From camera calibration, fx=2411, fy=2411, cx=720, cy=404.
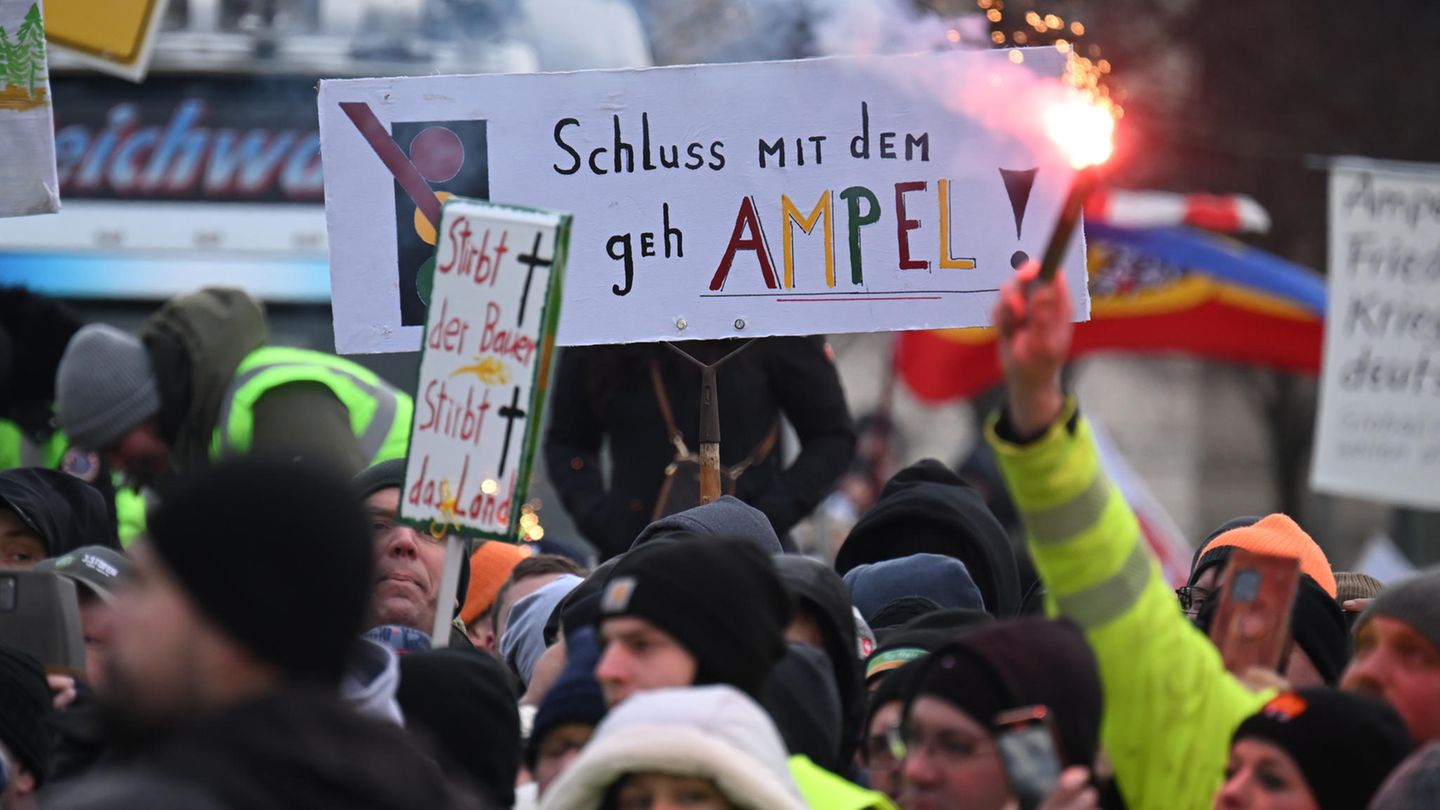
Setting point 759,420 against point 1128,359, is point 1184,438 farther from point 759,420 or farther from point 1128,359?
point 759,420

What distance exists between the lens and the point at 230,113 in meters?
10.3

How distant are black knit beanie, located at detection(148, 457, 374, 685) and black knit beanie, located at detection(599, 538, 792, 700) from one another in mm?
1023

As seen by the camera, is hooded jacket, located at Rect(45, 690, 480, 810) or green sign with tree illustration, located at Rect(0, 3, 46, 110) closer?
hooded jacket, located at Rect(45, 690, 480, 810)

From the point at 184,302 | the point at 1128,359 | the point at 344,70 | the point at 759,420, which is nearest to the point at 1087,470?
the point at 759,420

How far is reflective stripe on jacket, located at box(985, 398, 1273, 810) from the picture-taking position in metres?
3.57

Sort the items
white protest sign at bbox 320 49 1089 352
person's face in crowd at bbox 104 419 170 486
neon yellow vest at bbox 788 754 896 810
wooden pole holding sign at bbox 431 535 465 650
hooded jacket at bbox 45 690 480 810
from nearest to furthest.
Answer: hooded jacket at bbox 45 690 480 810, neon yellow vest at bbox 788 754 896 810, wooden pole holding sign at bbox 431 535 465 650, white protest sign at bbox 320 49 1089 352, person's face in crowd at bbox 104 419 170 486

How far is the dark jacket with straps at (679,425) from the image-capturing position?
276 inches

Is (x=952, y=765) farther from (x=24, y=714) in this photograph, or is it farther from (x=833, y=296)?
(x=833, y=296)

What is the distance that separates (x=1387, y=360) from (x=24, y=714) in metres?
6.76

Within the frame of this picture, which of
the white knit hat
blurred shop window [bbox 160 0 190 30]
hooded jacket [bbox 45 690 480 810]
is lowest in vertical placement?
the white knit hat

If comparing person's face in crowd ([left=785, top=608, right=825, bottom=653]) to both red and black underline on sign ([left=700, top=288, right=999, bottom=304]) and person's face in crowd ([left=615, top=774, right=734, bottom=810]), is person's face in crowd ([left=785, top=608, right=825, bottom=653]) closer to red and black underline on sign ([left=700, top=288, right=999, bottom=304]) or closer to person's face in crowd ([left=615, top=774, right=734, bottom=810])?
person's face in crowd ([left=615, top=774, right=734, bottom=810])

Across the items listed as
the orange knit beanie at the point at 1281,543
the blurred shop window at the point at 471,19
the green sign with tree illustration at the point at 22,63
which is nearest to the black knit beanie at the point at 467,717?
the orange knit beanie at the point at 1281,543

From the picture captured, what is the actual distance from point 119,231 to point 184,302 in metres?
3.36

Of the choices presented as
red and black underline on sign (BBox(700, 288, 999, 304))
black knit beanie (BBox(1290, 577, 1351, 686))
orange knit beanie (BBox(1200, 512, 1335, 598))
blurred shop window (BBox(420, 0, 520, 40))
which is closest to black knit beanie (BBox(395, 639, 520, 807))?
black knit beanie (BBox(1290, 577, 1351, 686))
